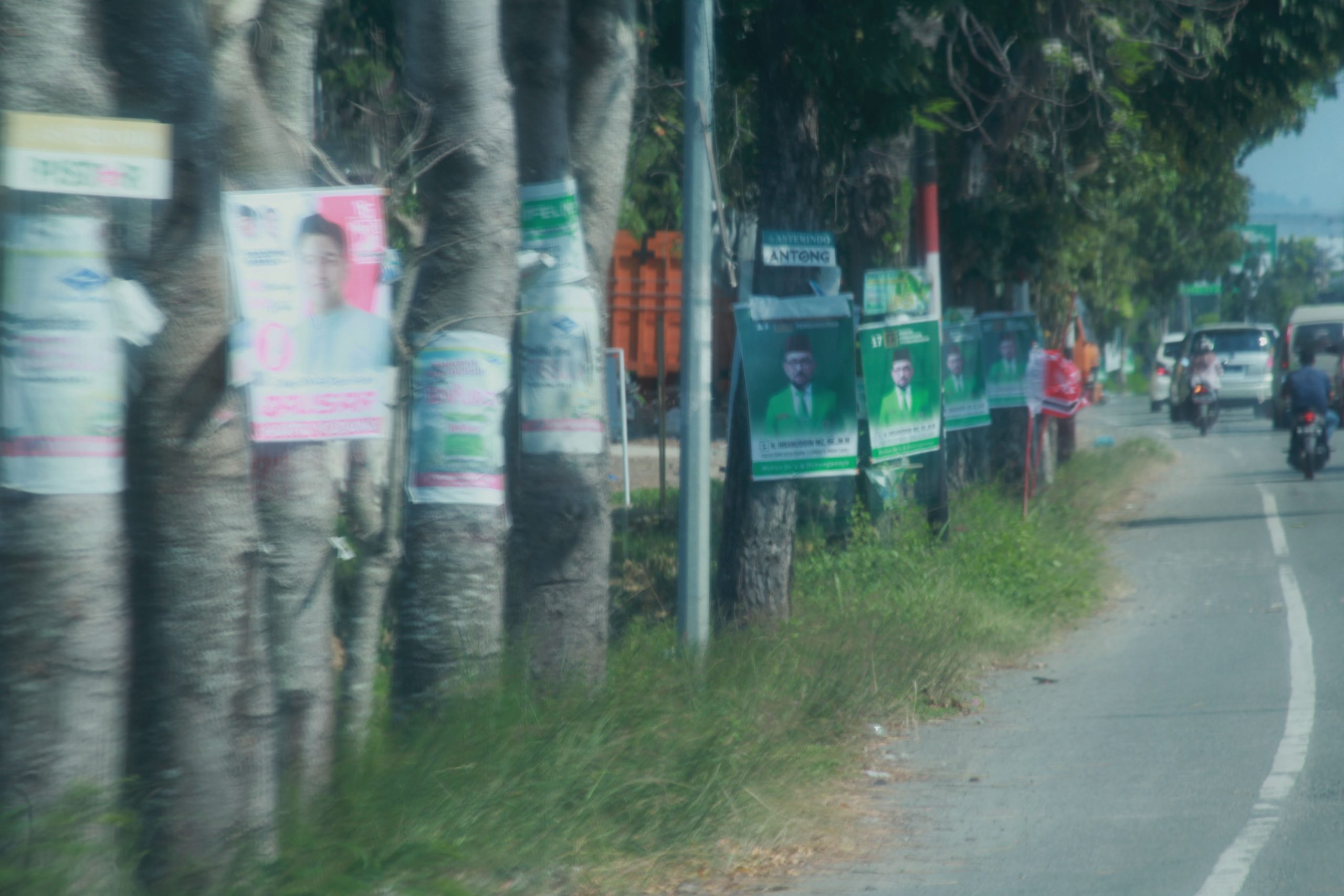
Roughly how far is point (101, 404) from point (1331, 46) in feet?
40.5

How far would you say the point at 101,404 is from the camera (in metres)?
3.95

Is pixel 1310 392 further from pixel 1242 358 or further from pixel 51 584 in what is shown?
pixel 51 584

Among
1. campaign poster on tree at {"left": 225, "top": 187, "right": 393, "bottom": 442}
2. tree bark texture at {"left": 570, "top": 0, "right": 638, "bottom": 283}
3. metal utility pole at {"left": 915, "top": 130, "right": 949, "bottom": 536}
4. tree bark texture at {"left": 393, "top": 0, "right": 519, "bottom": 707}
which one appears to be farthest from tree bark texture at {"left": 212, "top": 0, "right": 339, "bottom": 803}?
metal utility pole at {"left": 915, "top": 130, "right": 949, "bottom": 536}

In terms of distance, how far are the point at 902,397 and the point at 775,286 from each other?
1551mm

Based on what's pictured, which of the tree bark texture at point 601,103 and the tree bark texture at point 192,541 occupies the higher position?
the tree bark texture at point 601,103

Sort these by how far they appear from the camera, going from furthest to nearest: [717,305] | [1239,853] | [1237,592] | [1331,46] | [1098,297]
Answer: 1. [717,305]
2. [1098,297]
3. [1331,46]
4. [1237,592]
5. [1239,853]

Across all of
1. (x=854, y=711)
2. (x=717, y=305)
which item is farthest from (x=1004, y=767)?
(x=717, y=305)

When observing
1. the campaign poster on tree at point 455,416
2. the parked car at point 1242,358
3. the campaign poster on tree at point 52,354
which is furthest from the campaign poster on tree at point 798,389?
the parked car at point 1242,358

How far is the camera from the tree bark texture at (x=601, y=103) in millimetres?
6930

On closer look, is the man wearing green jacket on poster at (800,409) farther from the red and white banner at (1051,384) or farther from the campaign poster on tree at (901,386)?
the red and white banner at (1051,384)

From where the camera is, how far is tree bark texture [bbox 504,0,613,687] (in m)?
6.51

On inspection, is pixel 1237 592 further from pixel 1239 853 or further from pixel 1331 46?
pixel 1239 853

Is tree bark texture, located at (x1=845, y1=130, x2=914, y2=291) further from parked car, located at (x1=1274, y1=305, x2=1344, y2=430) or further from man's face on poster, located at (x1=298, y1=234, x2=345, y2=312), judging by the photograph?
parked car, located at (x1=1274, y1=305, x2=1344, y2=430)

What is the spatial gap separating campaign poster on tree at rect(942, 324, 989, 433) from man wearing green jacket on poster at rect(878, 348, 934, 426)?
1751mm
